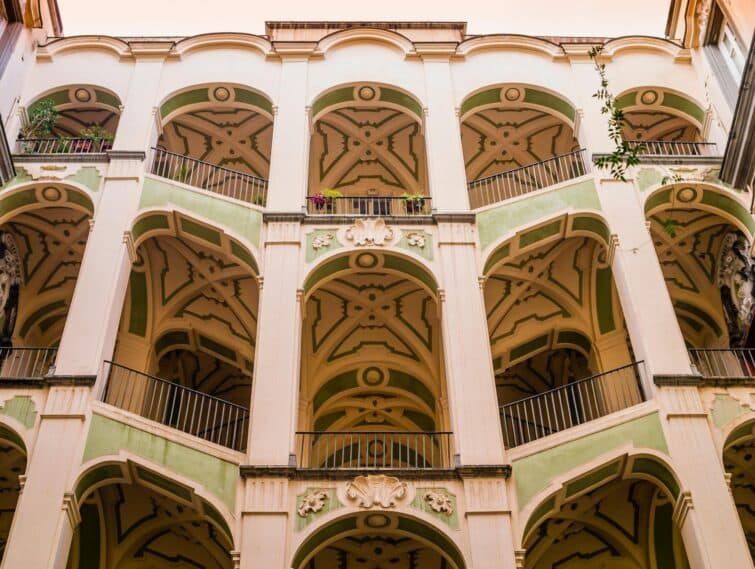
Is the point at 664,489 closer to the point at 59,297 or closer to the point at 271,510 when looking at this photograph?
the point at 271,510

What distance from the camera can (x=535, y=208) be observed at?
1593 centimetres

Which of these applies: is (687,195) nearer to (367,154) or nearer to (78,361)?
(367,154)

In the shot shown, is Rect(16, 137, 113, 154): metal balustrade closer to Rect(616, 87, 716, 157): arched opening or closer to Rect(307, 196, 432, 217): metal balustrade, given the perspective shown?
Rect(307, 196, 432, 217): metal balustrade

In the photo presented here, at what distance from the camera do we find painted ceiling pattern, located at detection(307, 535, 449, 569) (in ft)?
49.3

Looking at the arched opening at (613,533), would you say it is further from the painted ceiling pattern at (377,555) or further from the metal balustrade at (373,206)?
the metal balustrade at (373,206)

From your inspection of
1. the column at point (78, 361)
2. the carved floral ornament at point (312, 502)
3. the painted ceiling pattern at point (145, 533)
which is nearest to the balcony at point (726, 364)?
the carved floral ornament at point (312, 502)

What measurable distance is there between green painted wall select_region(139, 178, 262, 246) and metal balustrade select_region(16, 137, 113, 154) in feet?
5.51

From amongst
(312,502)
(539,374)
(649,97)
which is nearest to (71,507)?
(312,502)

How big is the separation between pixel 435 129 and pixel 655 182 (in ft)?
14.5

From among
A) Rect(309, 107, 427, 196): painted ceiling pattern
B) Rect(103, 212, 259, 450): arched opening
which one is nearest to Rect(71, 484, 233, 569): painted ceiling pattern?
Rect(103, 212, 259, 450): arched opening

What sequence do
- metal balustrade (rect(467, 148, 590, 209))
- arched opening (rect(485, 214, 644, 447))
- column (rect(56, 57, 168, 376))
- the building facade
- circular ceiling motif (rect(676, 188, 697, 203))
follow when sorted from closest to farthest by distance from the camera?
the building facade → column (rect(56, 57, 168, 376)) → circular ceiling motif (rect(676, 188, 697, 203)) → arched opening (rect(485, 214, 644, 447)) → metal balustrade (rect(467, 148, 590, 209))

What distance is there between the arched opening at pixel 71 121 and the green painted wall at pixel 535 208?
7.79 m

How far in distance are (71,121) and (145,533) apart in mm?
9668

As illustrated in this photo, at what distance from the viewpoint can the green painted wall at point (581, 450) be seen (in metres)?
12.5
